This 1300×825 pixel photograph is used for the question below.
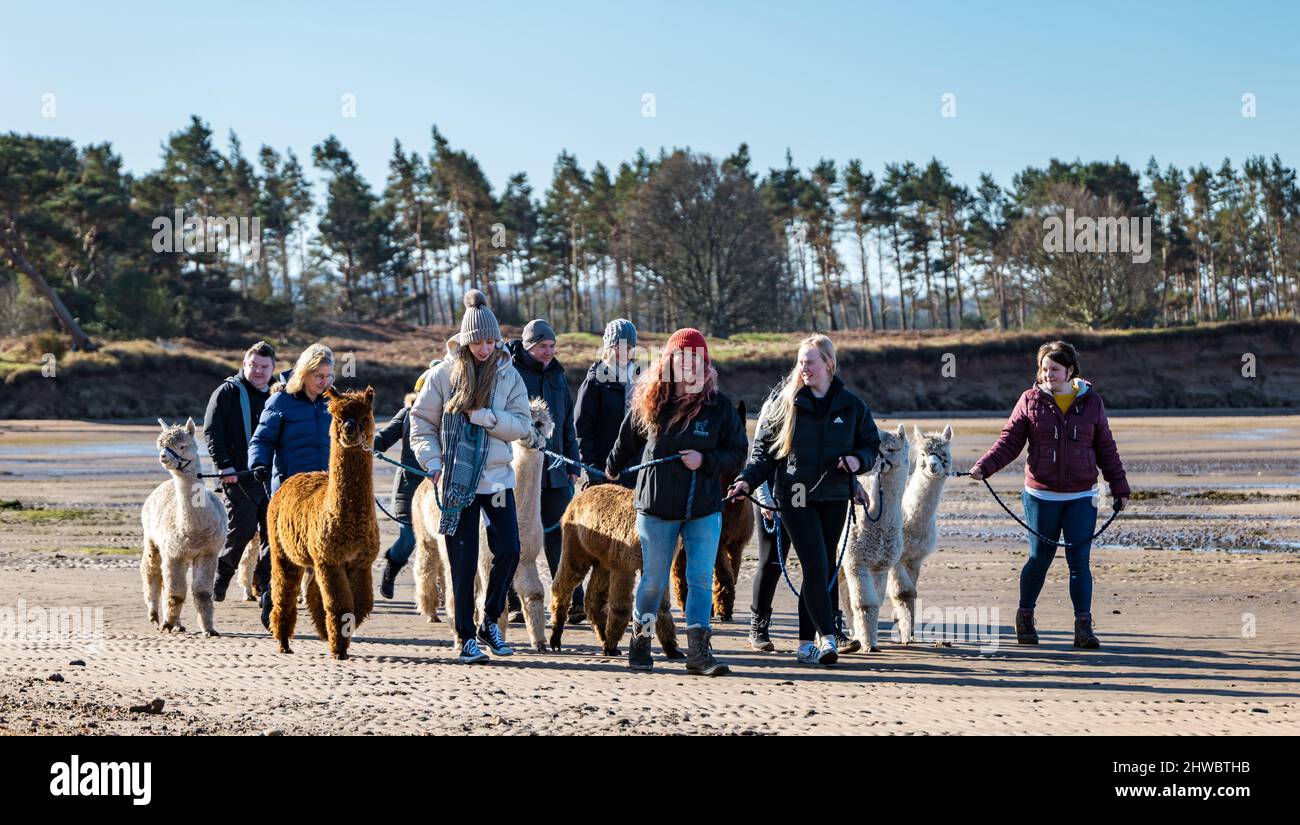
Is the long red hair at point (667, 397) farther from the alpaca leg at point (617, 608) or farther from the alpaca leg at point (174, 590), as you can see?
the alpaca leg at point (174, 590)

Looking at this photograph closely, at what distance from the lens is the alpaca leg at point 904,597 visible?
939cm

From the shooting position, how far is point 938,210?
9106 centimetres

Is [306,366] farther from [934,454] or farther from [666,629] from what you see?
[934,454]

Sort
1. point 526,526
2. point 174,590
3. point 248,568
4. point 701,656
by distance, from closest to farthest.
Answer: point 701,656
point 526,526
point 174,590
point 248,568

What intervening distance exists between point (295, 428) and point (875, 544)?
14.1ft

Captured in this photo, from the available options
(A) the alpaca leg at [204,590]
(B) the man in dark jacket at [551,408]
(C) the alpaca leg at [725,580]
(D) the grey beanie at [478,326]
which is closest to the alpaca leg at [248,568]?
(A) the alpaca leg at [204,590]

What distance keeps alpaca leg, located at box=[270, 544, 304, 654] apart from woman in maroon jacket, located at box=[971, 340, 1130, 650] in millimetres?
4798

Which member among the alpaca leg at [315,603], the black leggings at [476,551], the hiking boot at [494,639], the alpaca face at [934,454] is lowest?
the hiking boot at [494,639]

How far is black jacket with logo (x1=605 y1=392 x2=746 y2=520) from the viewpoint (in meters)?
7.82

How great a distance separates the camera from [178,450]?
32.3ft

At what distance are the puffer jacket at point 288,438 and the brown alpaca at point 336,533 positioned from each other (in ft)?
2.49

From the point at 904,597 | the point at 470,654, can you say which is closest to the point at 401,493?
the point at 470,654
